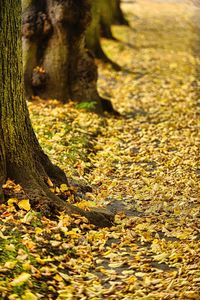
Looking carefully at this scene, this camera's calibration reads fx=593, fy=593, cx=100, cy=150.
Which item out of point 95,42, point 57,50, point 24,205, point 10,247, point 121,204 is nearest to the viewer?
point 10,247

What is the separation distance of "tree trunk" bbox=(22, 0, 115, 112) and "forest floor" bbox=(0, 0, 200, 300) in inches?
17.8

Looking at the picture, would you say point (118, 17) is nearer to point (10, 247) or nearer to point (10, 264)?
point (10, 247)

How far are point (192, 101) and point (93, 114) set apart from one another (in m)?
3.03

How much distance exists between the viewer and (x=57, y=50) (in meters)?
11.2

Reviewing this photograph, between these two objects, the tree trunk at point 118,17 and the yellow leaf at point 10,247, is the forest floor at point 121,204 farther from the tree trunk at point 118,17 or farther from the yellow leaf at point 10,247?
the tree trunk at point 118,17

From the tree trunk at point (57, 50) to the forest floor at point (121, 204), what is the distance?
1.48 ft

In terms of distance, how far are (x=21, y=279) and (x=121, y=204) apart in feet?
9.36

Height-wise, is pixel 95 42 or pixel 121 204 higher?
pixel 95 42

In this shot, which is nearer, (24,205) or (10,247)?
(10,247)

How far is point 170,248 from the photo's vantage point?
6031mm

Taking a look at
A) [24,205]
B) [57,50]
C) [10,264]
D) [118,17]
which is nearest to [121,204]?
[24,205]

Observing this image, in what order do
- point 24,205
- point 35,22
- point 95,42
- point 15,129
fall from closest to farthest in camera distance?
point 24,205 < point 15,129 < point 35,22 < point 95,42

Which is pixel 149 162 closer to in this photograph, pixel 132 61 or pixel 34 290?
pixel 34 290

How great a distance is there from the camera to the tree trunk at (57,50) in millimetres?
10930
